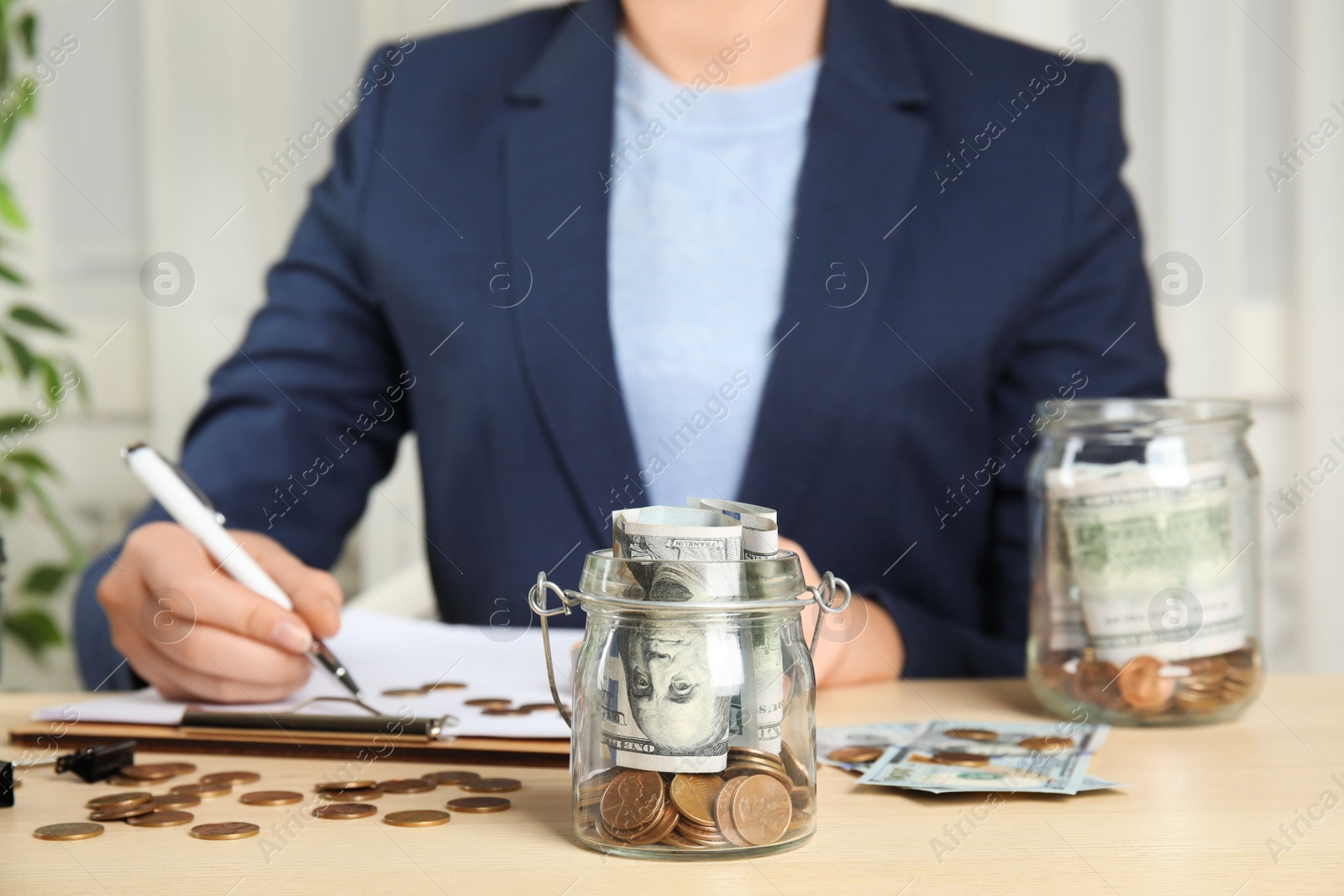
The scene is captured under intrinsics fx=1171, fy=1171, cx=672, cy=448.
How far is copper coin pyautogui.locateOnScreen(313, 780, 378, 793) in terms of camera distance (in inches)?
22.4

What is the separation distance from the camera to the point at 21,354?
1759 millimetres

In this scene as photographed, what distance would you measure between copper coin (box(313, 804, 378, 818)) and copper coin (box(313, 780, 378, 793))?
26 mm

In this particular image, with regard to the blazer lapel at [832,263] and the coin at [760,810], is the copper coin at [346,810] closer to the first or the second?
the coin at [760,810]

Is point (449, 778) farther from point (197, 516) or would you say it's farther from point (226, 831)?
point (197, 516)

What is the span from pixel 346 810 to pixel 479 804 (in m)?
0.06

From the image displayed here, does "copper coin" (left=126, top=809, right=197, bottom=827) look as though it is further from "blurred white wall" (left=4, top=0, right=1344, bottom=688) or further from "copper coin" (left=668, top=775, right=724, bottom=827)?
"blurred white wall" (left=4, top=0, right=1344, bottom=688)

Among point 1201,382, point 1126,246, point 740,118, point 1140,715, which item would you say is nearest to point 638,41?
point 740,118

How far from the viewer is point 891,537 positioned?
1153 mm

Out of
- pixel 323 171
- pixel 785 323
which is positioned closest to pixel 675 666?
pixel 785 323

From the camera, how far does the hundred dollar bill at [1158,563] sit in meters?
0.67

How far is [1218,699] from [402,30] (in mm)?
1735

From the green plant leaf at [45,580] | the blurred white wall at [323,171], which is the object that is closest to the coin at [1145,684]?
the blurred white wall at [323,171]

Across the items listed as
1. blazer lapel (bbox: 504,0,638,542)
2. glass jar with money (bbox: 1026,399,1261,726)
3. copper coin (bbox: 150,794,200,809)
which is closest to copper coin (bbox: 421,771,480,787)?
copper coin (bbox: 150,794,200,809)

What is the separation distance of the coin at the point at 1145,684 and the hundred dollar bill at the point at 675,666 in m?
0.34
